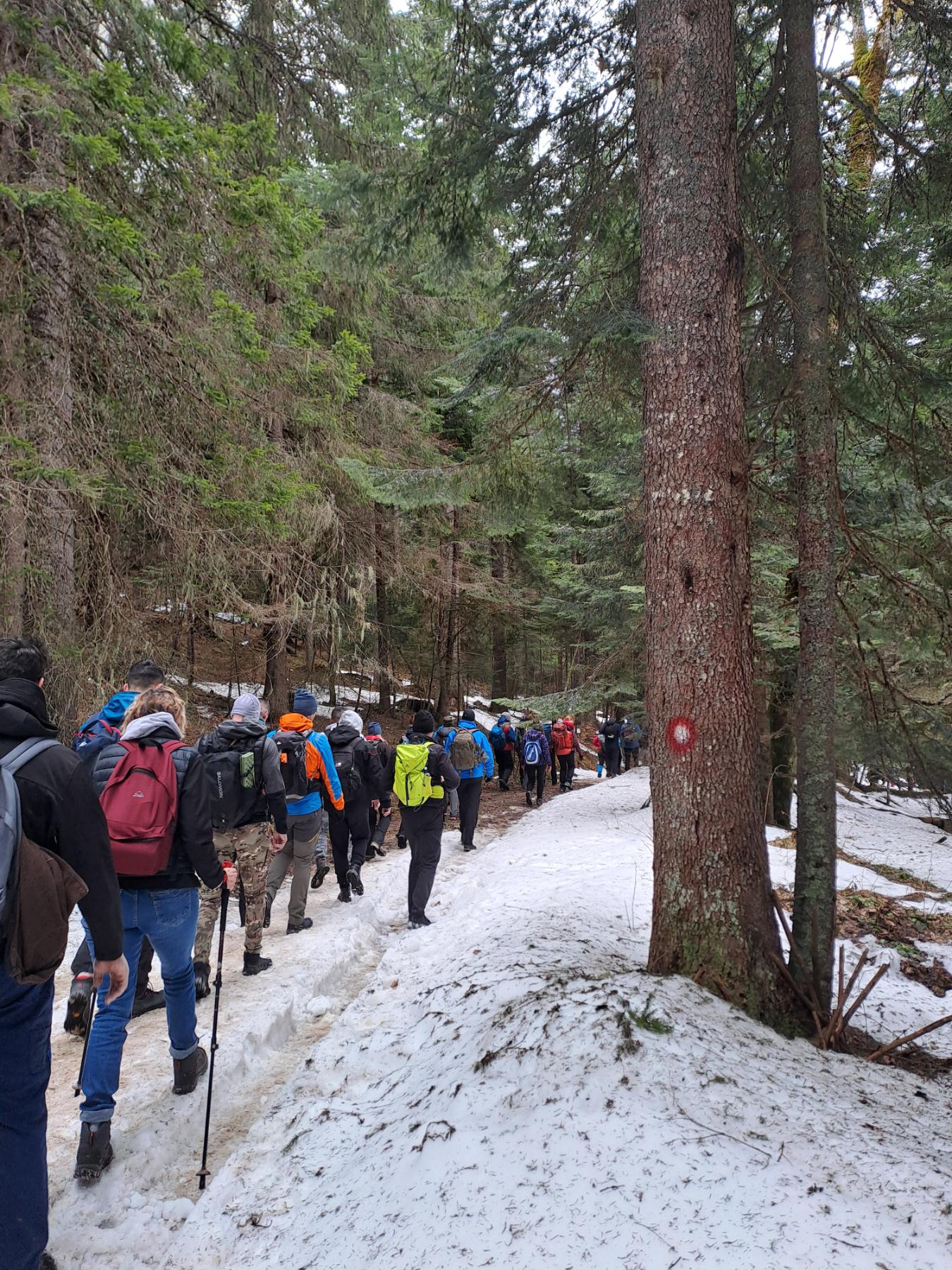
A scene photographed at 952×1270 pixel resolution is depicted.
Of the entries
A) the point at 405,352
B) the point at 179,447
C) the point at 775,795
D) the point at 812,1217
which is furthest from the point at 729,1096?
the point at 405,352

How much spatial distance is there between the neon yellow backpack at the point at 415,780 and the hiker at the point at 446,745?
0.40 metres

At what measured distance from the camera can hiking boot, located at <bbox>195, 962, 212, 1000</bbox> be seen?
496cm

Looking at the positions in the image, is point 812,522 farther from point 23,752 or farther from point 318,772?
point 318,772

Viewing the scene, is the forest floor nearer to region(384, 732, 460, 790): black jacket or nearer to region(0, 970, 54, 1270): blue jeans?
region(0, 970, 54, 1270): blue jeans

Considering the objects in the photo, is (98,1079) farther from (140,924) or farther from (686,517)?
(686,517)

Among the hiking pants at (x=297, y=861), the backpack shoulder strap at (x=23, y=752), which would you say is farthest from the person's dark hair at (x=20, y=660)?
the hiking pants at (x=297, y=861)

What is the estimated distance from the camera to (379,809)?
9.88m

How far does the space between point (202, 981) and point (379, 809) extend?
16.0ft

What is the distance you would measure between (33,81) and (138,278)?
1640 mm

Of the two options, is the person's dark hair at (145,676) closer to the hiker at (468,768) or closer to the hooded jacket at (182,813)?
the hooded jacket at (182,813)

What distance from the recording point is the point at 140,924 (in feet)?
11.9

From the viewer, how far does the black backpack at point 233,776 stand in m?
5.07

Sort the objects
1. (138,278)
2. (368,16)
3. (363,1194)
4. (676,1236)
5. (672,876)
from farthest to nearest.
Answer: (368,16), (138,278), (672,876), (363,1194), (676,1236)

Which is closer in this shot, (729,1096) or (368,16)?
(729,1096)
